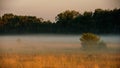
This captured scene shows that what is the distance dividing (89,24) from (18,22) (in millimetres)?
900

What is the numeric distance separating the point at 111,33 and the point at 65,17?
2.00ft

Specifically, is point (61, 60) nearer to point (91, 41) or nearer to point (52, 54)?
point (52, 54)

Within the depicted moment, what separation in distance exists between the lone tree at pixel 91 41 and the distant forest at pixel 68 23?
63mm

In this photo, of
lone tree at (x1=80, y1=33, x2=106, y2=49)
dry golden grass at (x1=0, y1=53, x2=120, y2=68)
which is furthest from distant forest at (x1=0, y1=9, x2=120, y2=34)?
dry golden grass at (x1=0, y1=53, x2=120, y2=68)

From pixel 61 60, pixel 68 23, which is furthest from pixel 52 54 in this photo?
pixel 68 23

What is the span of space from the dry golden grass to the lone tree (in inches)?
4.4

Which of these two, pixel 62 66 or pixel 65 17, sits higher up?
pixel 65 17

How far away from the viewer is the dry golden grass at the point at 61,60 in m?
5.57

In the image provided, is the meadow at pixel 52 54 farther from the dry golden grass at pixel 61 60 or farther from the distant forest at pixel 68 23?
the distant forest at pixel 68 23

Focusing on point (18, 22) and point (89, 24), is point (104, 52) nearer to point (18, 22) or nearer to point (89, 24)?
point (89, 24)

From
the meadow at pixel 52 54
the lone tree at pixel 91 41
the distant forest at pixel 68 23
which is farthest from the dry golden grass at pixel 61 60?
the distant forest at pixel 68 23

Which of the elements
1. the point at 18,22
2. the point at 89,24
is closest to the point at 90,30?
the point at 89,24

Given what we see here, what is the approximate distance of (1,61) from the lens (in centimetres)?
562

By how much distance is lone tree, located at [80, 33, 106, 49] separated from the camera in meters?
5.56
